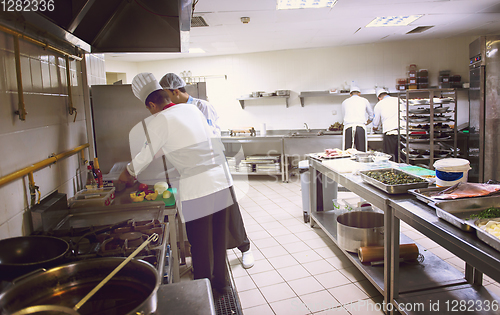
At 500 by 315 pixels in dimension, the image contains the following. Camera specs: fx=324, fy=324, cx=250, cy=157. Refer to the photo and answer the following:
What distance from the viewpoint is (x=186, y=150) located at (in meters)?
2.09

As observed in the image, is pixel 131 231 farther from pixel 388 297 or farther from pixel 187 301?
pixel 388 297

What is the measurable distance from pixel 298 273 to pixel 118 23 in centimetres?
232

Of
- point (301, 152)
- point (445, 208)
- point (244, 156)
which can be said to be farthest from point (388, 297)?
point (244, 156)

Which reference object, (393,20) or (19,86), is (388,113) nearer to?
(393,20)

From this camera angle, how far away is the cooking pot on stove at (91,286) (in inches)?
33.1

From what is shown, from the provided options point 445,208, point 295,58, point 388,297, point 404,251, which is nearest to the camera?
point 445,208

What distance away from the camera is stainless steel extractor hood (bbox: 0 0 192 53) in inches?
68.7

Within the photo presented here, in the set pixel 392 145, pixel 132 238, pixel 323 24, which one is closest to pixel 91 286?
pixel 132 238

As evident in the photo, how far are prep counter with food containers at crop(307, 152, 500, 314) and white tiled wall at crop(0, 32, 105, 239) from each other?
2022 mm

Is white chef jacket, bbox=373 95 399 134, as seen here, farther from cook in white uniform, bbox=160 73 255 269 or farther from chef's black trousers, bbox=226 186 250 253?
chef's black trousers, bbox=226 186 250 253

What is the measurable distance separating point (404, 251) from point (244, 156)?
465 cm

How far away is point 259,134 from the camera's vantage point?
6902 millimetres

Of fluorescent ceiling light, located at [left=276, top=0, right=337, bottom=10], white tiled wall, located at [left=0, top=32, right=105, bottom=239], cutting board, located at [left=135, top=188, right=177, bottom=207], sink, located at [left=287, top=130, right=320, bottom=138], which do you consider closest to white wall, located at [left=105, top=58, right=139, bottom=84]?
sink, located at [left=287, top=130, right=320, bottom=138]

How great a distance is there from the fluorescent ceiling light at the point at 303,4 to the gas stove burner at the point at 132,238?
3.30 m
